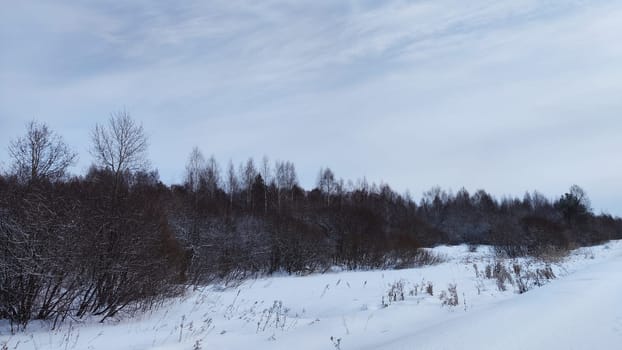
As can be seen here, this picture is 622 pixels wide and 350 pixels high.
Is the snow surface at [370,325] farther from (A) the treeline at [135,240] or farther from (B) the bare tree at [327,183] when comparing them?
(B) the bare tree at [327,183]

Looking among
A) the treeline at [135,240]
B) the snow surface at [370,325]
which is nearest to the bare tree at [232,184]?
the treeline at [135,240]

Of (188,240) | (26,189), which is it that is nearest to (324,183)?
(188,240)

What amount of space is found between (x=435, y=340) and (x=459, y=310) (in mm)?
3896

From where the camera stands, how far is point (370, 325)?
24.3 feet

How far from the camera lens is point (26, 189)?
298 inches

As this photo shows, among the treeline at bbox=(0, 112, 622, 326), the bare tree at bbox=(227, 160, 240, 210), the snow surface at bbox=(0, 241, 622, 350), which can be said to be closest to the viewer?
the snow surface at bbox=(0, 241, 622, 350)

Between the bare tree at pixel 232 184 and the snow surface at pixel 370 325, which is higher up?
the bare tree at pixel 232 184

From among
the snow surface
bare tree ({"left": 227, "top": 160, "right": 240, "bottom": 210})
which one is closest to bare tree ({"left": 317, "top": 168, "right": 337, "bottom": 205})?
bare tree ({"left": 227, "top": 160, "right": 240, "bottom": 210})

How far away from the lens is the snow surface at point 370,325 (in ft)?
15.8

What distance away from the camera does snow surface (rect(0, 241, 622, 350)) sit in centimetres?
481

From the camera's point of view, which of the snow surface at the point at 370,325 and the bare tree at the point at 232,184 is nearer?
the snow surface at the point at 370,325

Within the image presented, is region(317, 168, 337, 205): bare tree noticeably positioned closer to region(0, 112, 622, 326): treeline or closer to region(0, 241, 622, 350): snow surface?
region(0, 112, 622, 326): treeline

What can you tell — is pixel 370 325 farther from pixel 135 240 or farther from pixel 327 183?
pixel 327 183

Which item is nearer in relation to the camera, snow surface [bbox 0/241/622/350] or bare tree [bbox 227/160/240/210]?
snow surface [bbox 0/241/622/350]
